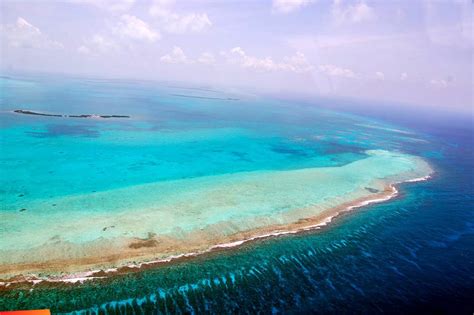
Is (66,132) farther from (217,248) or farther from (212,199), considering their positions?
(217,248)

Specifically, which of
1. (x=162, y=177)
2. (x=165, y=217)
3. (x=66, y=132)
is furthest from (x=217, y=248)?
(x=66, y=132)

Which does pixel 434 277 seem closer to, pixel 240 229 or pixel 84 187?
pixel 240 229

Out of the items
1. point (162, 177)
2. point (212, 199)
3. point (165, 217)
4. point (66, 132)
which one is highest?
point (66, 132)

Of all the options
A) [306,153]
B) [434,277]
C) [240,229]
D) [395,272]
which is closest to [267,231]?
[240,229]

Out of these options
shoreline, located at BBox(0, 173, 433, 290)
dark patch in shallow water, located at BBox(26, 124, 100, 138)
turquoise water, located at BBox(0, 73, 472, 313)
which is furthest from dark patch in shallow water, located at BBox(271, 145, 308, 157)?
dark patch in shallow water, located at BBox(26, 124, 100, 138)

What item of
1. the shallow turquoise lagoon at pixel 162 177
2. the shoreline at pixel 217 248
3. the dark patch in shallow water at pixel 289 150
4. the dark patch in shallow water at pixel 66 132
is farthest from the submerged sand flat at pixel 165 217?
the dark patch in shallow water at pixel 66 132

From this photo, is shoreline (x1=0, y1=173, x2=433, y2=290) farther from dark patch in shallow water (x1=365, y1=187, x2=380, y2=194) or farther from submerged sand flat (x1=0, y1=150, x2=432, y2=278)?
dark patch in shallow water (x1=365, y1=187, x2=380, y2=194)
